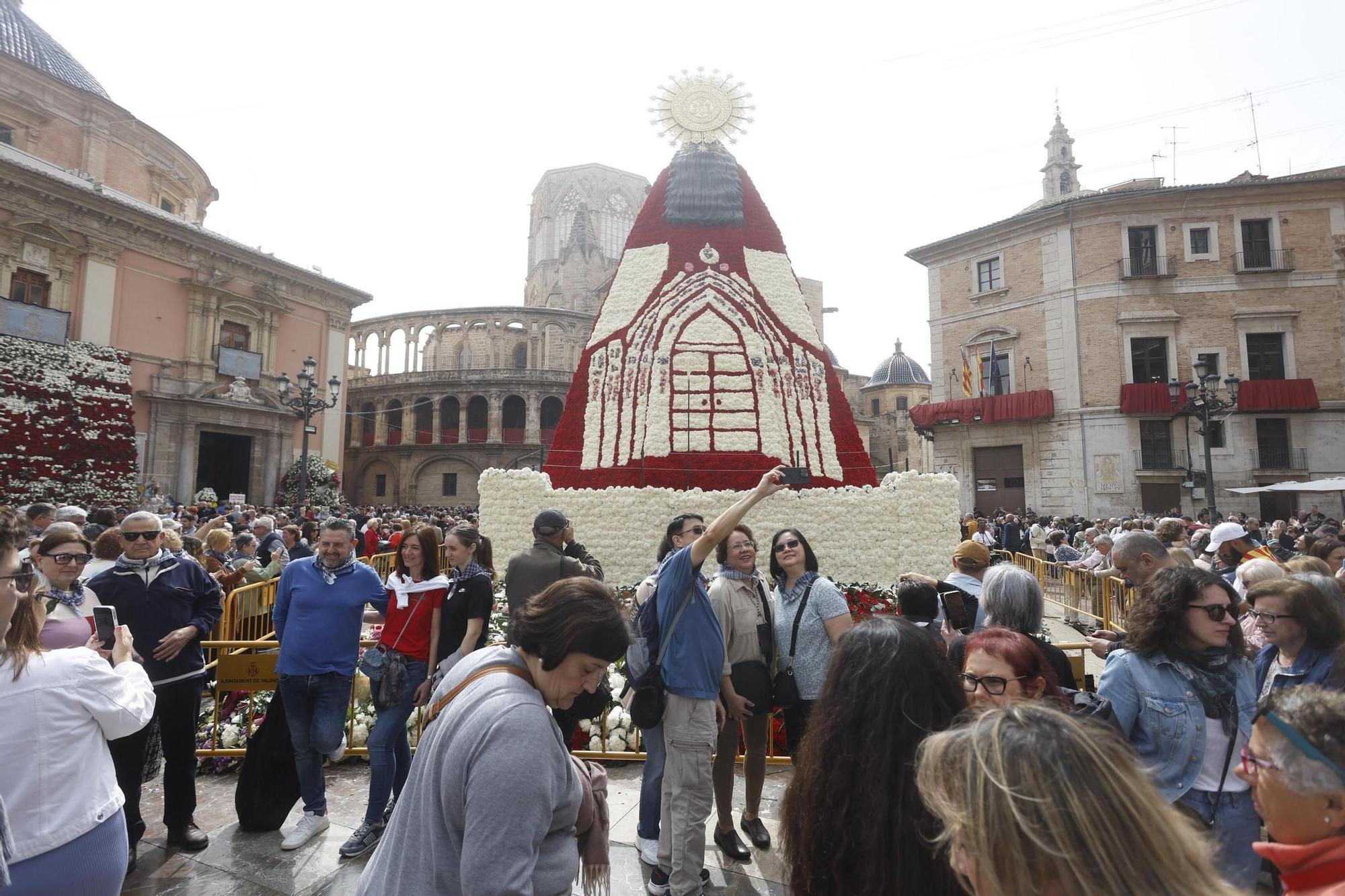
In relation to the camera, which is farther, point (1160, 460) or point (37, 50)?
point (37, 50)

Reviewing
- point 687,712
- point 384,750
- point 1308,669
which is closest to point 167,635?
point 384,750

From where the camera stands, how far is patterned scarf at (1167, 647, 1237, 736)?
8.03 ft

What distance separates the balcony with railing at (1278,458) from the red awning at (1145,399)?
9.68 feet

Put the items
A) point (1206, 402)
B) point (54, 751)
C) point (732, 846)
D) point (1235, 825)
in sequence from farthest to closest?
point (1206, 402), point (732, 846), point (1235, 825), point (54, 751)

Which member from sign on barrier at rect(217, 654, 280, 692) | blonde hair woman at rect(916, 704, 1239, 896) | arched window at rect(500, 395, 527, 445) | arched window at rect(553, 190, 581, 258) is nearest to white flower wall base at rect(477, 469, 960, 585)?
sign on barrier at rect(217, 654, 280, 692)

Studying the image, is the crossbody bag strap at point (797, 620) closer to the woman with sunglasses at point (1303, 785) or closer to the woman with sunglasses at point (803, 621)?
the woman with sunglasses at point (803, 621)

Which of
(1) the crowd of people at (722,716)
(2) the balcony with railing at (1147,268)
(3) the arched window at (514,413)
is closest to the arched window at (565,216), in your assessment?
(3) the arched window at (514,413)

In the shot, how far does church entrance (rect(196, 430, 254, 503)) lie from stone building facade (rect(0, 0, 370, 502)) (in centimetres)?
4

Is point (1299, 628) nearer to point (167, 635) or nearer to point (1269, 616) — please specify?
point (1269, 616)

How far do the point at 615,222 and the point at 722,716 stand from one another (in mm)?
44308

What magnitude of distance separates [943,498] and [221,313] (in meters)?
21.7

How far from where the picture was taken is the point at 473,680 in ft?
5.58

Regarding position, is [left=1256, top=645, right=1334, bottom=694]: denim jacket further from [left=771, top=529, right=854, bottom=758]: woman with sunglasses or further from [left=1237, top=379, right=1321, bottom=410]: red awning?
[left=1237, top=379, right=1321, bottom=410]: red awning

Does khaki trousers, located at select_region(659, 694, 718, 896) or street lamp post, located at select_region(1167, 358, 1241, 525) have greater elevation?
street lamp post, located at select_region(1167, 358, 1241, 525)
